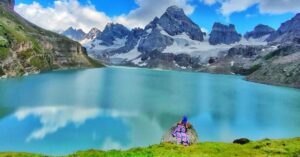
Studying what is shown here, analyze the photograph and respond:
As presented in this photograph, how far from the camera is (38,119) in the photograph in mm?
87875

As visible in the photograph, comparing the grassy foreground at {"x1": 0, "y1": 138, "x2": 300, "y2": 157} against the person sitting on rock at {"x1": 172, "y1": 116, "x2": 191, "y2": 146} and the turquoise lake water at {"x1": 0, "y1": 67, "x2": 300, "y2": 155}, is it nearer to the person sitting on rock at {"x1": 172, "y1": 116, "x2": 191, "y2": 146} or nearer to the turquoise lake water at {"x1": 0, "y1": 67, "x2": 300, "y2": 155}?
the person sitting on rock at {"x1": 172, "y1": 116, "x2": 191, "y2": 146}

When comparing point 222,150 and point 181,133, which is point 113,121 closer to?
point 181,133

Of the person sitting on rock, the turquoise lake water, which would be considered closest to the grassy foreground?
the person sitting on rock

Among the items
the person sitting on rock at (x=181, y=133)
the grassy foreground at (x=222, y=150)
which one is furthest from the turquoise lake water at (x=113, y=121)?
the grassy foreground at (x=222, y=150)

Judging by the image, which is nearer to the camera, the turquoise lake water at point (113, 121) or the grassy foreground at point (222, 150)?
the grassy foreground at point (222, 150)

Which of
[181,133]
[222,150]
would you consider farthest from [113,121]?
[222,150]

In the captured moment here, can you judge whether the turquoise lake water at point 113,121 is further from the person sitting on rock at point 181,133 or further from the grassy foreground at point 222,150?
the grassy foreground at point 222,150

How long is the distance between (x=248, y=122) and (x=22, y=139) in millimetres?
60724

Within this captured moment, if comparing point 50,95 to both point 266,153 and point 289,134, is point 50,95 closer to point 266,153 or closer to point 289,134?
point 289,134

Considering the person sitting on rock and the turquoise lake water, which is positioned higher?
the person sitting on rock

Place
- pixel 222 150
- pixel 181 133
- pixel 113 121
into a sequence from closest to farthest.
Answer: pixel 222 150, pixel 181 133, pixel 113 121

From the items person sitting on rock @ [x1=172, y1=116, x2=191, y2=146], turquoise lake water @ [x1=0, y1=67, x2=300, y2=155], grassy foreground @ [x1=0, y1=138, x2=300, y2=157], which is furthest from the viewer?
turquoise lake water @ [x1=0, y1=67, x2=300, y2=155]

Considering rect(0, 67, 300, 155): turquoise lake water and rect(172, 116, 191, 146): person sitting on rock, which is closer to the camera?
rect(172, 116, 191, 146): person sitting on rock

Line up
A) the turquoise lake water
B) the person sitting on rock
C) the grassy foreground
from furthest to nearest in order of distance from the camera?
the turquoise lake water
the person sitting on rock
the grassy foreground
